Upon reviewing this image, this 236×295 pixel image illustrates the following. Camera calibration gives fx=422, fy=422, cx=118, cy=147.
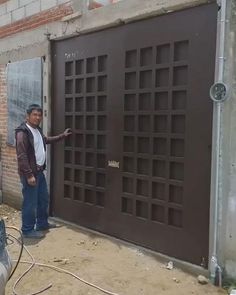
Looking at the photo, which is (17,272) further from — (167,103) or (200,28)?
(200,28)

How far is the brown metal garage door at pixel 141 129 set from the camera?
171 inches

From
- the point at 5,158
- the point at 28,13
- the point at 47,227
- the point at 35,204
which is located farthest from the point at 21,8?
the point at 47,227

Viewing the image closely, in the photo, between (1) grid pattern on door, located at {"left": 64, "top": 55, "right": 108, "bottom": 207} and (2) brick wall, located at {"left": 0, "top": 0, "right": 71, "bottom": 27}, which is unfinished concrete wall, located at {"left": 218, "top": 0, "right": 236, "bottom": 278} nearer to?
(1) grid pattern on door, located at {"left": 64, "top": 55, "right": 108, "bottom": 207}

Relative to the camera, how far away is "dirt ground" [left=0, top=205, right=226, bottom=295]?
4057mm

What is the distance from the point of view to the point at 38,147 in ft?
18.5

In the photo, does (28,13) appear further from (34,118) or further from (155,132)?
(155,132)

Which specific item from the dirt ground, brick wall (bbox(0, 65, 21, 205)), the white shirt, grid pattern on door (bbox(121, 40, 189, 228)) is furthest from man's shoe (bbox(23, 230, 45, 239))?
brick wall (bbox(0, 65, 21, 205))

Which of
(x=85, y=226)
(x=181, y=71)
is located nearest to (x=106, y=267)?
(x=85, y=226)

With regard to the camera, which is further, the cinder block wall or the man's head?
the cinder block wall

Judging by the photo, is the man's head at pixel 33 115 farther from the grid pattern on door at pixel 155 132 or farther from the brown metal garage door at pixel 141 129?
the grid pattern on door at pixel 155 132

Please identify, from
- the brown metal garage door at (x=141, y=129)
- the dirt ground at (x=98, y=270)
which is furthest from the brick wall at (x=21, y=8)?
the dirt ground at (x=98, y=270)

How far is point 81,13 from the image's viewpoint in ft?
18.8

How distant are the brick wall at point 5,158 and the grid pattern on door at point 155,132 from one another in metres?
2.72

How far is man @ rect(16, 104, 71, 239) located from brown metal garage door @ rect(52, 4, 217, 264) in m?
0.43
